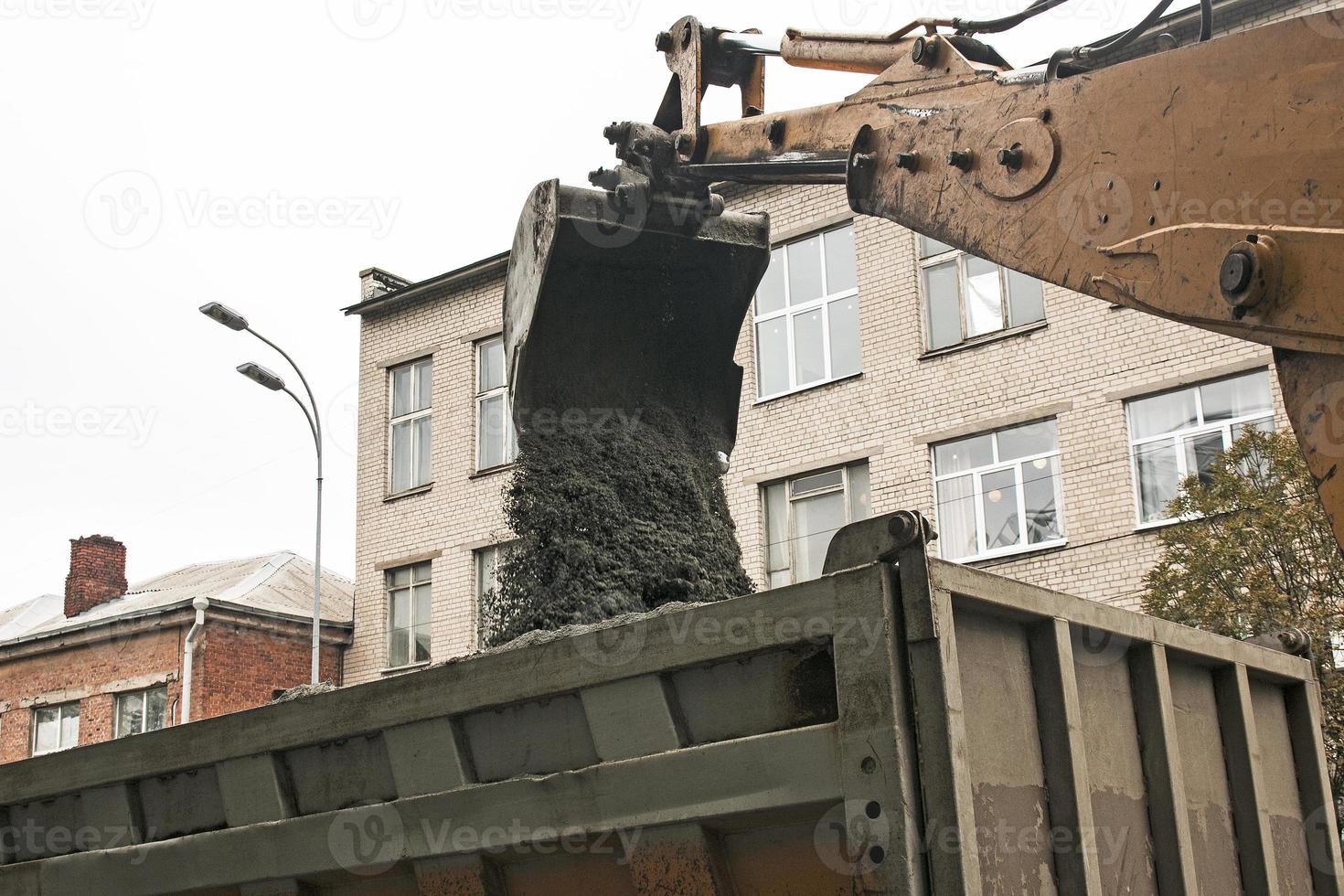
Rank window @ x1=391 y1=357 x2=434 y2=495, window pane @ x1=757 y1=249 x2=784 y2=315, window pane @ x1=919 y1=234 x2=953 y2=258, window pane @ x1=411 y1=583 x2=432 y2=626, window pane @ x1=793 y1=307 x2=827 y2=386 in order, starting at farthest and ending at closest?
window @ x1=391 y1=357 x2=434 y2=495 < window pane @ x1=411 y1=583 x2=432 y2=626 < window pane @ x1=757 y1=249 x2=784 y2=315 < window pane @ x1=793 y1=307 x2=827 y2=386 < window pane @ x1=919 y1=234 x2=953 y2=258

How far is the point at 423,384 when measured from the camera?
2092cm

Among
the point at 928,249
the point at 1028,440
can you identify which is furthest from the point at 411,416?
the point at 1028,440

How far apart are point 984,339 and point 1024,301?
0.56 meters

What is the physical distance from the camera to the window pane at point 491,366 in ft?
64.9

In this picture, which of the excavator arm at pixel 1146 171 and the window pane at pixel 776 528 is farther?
the window pane at pixel 776 528

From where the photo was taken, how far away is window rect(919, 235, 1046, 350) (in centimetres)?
1522

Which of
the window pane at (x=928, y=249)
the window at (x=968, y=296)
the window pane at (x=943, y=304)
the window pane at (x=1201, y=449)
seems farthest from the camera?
the window pane at (x=928, y=249)

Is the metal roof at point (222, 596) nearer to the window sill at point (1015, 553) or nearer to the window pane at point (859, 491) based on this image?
the window pane at point (859, 491)

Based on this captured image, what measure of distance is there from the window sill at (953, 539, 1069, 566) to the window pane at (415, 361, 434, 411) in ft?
28.7

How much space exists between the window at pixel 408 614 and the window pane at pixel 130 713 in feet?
12.8

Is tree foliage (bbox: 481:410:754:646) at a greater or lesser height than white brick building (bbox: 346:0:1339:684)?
lesser

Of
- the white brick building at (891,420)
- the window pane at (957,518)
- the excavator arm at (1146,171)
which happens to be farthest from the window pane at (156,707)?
the excavator arm at (1146,171)

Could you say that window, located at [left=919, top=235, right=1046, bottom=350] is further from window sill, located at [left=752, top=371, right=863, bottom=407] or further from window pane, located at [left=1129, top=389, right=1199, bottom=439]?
window pane, located at [left=1129, top=389, right=1199, bottom=439]

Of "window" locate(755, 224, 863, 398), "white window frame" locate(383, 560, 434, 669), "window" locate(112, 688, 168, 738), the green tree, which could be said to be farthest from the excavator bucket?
"window" locate(112, 688, 168, 738)
